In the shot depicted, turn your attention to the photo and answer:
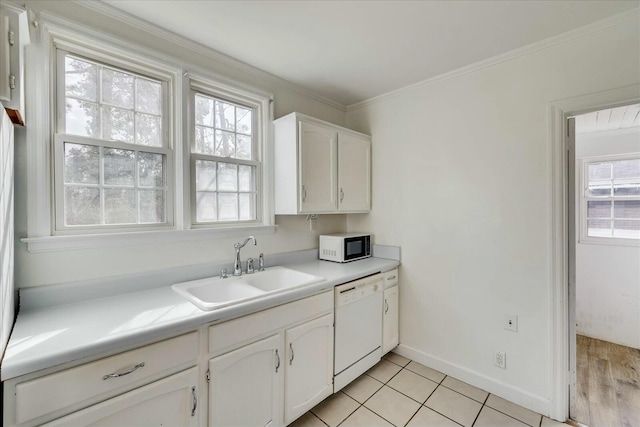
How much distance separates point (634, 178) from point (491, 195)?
221 centimetres

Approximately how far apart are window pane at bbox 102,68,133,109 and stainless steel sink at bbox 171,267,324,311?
3.88ft

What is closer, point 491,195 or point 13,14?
point 13,14

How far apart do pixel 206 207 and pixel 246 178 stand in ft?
1.39

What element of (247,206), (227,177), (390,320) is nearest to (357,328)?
(390,320)

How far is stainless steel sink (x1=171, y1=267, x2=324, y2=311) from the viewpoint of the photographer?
1707 millimetres

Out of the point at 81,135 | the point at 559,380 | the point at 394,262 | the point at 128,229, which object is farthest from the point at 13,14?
the point at 559,380

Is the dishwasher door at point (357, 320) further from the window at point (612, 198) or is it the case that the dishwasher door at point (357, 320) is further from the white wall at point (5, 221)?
the window at point (612, 198)

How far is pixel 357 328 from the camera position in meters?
2.13

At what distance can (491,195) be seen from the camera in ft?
6.84

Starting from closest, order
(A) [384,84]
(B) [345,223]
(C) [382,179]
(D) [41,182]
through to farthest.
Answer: (D) [41,182] → (A) [384,84] → (C) [382,179] → (B) [345,223]

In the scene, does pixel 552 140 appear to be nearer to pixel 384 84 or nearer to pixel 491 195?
pixel 491 195

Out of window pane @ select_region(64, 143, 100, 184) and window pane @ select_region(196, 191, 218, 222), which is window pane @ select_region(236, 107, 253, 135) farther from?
window pane @ select_region(64, 143, 100, 184)

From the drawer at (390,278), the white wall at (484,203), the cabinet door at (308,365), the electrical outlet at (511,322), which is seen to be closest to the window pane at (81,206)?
the cabinet door at (308,365)

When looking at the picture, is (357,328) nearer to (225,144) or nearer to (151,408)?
(151,408)
